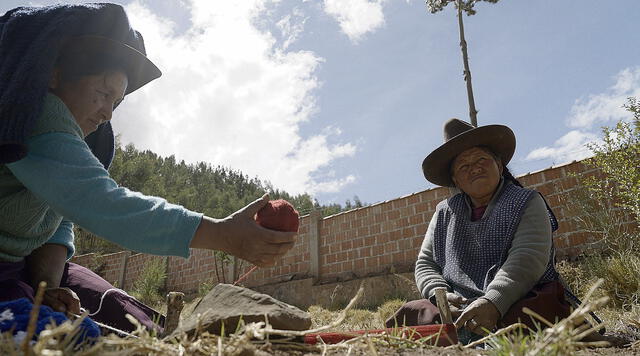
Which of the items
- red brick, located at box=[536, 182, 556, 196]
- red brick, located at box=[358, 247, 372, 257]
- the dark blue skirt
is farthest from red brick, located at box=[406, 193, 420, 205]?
the dark blue skirt

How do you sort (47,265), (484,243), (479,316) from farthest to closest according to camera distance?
(484,243) → (479,316) → (47,265)

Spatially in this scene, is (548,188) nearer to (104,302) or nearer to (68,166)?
(104,302)

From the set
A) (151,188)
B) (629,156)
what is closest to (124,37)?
(629,156)

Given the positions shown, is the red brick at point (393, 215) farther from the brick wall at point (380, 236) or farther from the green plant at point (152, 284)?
the green plant at point (152, 284)

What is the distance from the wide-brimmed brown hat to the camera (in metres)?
3.16

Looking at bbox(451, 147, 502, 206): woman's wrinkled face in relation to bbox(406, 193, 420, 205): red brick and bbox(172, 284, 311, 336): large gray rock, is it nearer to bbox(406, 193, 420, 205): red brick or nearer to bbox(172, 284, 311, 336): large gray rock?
bbox(172, 284, 311, 336): large gray rock

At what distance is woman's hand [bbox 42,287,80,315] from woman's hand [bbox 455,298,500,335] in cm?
182

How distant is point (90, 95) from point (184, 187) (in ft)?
132

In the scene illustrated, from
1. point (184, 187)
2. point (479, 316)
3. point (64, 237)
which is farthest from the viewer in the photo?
point (184, 187)

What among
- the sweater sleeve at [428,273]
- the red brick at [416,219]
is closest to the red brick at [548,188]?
the red brick at [416,219]

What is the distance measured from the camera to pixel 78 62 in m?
1.69

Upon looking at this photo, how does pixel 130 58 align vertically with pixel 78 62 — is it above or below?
above

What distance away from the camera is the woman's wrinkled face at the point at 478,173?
9.83 feet

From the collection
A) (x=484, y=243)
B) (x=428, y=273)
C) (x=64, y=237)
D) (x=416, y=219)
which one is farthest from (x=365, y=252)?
(x=64, y=237)
